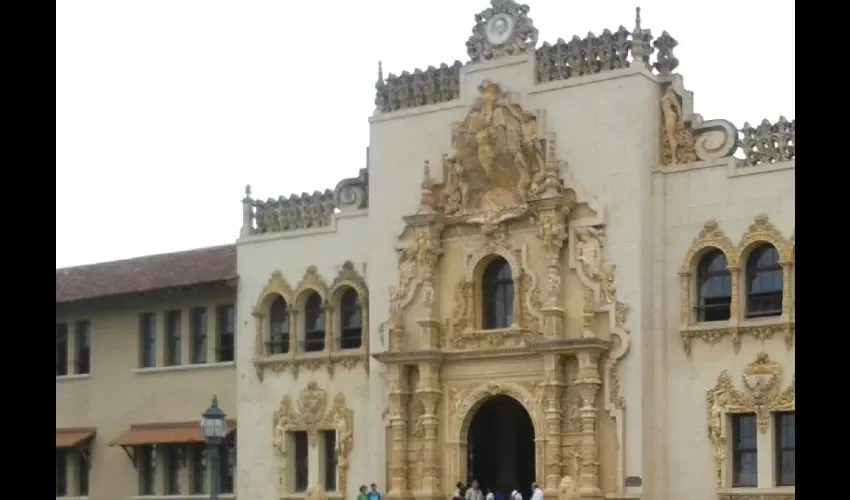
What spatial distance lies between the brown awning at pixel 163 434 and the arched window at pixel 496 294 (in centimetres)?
824

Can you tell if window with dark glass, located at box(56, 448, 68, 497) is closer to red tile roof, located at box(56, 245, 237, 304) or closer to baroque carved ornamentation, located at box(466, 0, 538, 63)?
red tile roof, located at box(56, 245, 237, 304)

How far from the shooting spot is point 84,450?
1484 inches

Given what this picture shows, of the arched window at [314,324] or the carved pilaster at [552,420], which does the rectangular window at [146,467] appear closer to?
the arched window at [314,324]

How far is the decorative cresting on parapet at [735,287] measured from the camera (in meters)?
25.4

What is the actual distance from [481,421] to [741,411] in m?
6.03

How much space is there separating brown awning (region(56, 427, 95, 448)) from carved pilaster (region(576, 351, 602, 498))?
15767 millimetres

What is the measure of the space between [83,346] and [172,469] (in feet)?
15.8

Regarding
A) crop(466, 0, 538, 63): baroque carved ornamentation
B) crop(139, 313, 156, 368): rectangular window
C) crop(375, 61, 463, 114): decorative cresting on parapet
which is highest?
crop(466, 0, 538, 63): baroque carved ornamentation

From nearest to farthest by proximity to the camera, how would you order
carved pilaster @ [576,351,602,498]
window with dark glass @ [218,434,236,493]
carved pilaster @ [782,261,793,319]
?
carved pilaster @ [782,261,793,319] → carved pilaster @ [576,351,602,498] → window with dark glass @ [218,434,236,493]

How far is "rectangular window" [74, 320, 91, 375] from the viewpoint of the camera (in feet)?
126

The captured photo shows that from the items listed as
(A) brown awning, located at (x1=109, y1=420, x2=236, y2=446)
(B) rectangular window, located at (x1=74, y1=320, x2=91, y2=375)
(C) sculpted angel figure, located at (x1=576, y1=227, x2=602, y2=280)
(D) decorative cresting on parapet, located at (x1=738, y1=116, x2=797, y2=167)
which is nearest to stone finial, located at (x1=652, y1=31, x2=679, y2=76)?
(D) decorative cresting on parapet, located at (x1=738, y1=116, x2=797, y2=167)

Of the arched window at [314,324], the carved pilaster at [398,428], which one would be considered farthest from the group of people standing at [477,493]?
the arched window at [314,324]
